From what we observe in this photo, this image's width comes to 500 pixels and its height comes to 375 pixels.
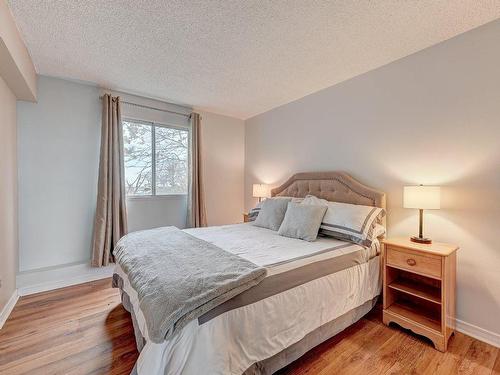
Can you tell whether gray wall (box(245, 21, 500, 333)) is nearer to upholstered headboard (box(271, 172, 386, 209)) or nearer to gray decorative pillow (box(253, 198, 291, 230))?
upholstered headboard (box(271, 172, 386, 209))

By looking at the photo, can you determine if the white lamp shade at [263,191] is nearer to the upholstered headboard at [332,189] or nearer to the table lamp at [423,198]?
the upholstered headboard at [332,189]

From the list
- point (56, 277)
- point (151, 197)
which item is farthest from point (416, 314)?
point (56, 277)

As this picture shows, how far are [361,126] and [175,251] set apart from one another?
2.39 metres

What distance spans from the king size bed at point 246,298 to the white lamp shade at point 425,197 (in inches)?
16.4

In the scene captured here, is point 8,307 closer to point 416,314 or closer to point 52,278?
point 52,278

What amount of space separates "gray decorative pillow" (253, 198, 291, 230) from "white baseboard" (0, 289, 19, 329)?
255 cm

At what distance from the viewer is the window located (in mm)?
3369

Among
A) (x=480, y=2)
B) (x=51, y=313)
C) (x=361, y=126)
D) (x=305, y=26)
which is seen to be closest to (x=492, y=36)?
(x=480, y=2)

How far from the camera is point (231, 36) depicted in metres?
2.00

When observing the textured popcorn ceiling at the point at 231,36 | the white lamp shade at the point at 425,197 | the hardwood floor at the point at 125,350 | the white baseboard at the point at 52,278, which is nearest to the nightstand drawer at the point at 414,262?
the white lamp shade at the point at 425,197

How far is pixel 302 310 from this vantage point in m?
1.55

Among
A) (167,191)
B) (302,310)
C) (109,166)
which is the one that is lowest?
(302,310)

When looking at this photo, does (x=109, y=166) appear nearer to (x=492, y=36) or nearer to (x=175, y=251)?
(x=175, y=251)

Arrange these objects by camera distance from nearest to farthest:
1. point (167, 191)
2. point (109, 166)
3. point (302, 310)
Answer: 1. point (302, 310)
2. point (109, 166)
3. point (167, 191)
